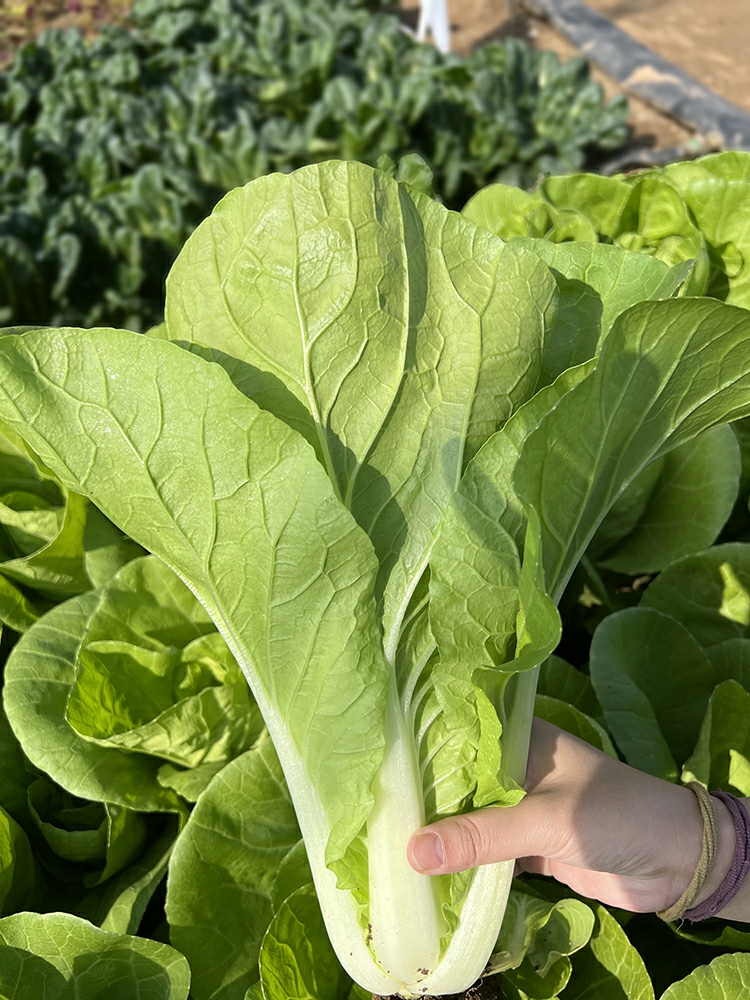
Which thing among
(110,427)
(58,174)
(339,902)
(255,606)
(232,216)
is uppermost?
(232,216)

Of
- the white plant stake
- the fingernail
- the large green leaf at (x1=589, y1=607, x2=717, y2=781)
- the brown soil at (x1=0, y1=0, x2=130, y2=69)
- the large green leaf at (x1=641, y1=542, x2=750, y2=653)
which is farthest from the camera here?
the brown soil at (x1=0, y1=0, x2=130, y2=69)

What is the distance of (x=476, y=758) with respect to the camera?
4.29 ft

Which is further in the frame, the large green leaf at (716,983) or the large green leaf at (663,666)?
the large green leaf at (663,666)

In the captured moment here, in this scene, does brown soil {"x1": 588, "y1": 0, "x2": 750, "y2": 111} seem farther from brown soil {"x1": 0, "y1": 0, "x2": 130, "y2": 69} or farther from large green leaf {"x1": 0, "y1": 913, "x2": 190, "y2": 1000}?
large green leaf {"x1": 0, "y1": 913, "x2": 190, "y2": 1000}

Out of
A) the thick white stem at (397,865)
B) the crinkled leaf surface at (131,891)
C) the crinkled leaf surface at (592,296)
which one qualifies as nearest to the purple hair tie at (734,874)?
the thick white stem at (397,865)

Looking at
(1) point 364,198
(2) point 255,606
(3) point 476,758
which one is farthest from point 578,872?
(1) point 364,198

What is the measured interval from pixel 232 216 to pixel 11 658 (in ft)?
2.82

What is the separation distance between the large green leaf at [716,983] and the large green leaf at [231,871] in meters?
0.65

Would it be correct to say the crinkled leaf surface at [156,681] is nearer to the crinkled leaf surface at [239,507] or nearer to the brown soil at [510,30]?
the crinkled leaf surface at [239,507]

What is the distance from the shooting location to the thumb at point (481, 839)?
122cm

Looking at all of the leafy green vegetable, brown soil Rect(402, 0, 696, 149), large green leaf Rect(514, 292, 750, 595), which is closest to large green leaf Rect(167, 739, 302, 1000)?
large green leaf Rect(514, 292, 750, 595)

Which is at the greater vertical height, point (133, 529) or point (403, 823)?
point (133, 529)

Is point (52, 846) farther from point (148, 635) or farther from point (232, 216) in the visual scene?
point (232, 216)

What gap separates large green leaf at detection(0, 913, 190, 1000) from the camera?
1.34 m
